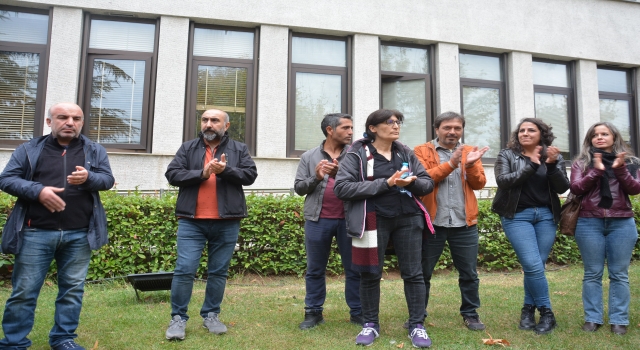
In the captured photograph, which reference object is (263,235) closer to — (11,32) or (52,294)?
(52,294)

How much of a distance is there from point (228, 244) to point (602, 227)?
3546 millimetres

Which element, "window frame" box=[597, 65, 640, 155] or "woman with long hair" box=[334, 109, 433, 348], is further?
"window frame" box=[597, 65, 640, 155]

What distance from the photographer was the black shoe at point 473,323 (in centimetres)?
437

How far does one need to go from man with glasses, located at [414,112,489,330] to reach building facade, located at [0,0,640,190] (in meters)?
5.39

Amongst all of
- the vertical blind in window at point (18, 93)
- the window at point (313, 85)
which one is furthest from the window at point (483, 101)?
the vertical blind in window at point (18, 93)

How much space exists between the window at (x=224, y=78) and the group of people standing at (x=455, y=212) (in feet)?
17.6

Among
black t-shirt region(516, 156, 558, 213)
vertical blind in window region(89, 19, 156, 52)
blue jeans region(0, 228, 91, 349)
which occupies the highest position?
vertical blind in window region(89, 19, 156, 52)

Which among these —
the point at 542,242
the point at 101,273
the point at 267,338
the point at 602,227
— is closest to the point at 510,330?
the point at 542,242

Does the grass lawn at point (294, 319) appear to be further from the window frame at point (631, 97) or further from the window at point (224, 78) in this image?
the window frame at point (631, 97)

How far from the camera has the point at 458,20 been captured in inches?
424

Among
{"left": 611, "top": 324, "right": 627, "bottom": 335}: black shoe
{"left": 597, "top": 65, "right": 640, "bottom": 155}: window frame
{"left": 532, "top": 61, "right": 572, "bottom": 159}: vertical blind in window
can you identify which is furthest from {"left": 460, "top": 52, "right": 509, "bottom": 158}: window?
{"left": 611, "top": 324, "right": 627, "bottom": 335}: black shoe

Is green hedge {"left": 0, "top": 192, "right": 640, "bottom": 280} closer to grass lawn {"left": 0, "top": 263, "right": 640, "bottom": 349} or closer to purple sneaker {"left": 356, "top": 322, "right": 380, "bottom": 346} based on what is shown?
grass lawn {"left": 0, "top": 263, "right": 640, "bottom": 349}

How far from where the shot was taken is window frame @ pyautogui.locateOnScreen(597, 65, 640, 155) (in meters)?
11.9

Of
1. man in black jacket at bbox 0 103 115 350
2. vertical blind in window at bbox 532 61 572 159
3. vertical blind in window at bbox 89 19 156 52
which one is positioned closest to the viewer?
man in black jacket at bbox 0 103 115 350
